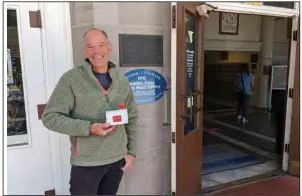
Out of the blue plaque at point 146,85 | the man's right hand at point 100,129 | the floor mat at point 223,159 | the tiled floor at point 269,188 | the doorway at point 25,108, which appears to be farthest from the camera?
the floor mat at point 223,159

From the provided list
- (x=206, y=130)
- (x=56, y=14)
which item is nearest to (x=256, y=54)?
(x=206, y=130)

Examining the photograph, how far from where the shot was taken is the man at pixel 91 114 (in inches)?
52.6

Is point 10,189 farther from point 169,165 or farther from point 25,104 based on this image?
point 169,165

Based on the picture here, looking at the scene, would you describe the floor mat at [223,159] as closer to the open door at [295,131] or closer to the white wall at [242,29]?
the open door at [295,131]

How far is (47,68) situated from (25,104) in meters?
0.33

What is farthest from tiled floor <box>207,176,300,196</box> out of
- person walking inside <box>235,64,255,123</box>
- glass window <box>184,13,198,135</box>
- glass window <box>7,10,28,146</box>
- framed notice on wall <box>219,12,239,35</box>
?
framed notice on wall <box>219,12,239,35</box>

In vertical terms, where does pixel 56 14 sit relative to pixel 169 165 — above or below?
above

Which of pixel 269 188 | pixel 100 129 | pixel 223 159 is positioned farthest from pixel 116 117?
pixel 223 159

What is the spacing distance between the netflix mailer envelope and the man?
0.11ft

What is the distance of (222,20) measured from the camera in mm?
6086

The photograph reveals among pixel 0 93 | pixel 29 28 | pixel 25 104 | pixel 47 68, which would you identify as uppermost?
pixel 29 28

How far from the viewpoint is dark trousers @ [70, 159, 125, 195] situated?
1.45 m

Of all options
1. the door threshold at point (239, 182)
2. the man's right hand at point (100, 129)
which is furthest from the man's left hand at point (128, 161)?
the door threshold at point (239, 182)

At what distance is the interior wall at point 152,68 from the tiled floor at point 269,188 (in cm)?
74
